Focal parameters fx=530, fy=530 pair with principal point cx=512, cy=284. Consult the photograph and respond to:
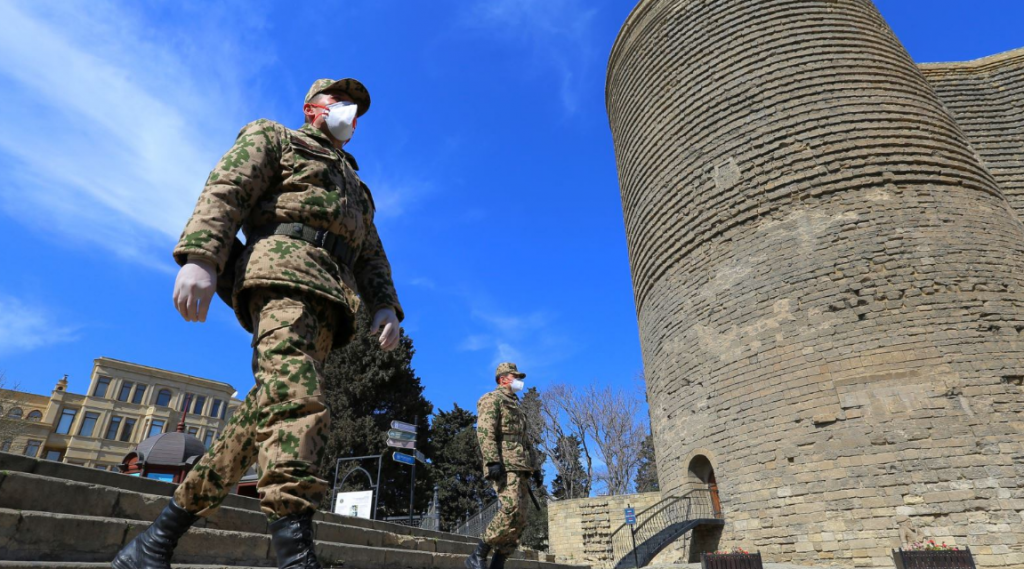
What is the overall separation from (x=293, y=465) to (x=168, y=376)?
157ft

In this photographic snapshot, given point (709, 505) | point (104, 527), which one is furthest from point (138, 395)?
point (104, 527)

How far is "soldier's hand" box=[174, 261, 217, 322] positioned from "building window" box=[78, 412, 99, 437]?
151 feet

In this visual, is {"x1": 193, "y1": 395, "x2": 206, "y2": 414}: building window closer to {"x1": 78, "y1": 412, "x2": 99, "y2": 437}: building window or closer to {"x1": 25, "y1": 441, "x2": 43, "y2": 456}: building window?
{"x1": 78, "y1": 412, "x2": 99, "y2": 437}: building window

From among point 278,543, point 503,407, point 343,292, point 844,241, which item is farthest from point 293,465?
point 844,241

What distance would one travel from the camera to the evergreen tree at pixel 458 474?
2822 centimetres

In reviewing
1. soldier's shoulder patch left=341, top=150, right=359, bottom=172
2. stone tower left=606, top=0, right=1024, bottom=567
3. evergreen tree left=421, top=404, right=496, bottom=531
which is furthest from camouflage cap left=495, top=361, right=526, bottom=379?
evergreen tree left=421, top=404, right=496, bottom=531

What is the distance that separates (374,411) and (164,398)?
94.8 ft

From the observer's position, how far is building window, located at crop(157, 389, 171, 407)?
4084 cm

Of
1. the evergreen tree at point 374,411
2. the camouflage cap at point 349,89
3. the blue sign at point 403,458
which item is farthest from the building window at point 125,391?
the camouflage cap at point 349,89

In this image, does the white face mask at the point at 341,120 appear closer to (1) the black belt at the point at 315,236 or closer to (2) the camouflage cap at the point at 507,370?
(1) the black belt at the point at 315,236

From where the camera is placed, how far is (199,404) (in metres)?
43.1

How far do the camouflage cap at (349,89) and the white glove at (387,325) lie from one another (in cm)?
112

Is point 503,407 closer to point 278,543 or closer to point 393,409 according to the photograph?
point 278,543

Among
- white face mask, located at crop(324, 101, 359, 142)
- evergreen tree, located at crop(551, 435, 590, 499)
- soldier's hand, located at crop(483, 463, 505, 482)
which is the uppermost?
evergreen tree, located at crop(551, 435, 590, 499)
